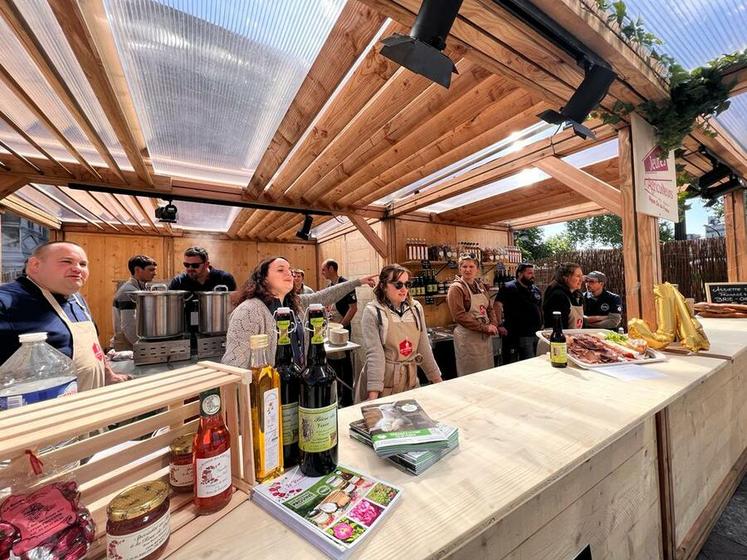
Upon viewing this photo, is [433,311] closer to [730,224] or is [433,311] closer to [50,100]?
[730,224]

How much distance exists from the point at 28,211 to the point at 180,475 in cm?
568

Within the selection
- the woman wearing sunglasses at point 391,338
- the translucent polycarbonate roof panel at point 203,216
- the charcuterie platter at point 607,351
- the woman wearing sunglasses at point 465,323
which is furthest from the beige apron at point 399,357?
the translucent polycarbonate roof panel at point 203,216

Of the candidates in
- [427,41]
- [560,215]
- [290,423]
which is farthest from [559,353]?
[560,215]

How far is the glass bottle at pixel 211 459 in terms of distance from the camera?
628 mm

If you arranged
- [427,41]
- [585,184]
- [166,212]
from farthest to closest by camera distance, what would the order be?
[166,212] → [585,184] → [427,41]

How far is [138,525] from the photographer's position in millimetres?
506

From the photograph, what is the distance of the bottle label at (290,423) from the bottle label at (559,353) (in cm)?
144

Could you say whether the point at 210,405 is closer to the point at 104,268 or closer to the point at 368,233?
the point at 368,233

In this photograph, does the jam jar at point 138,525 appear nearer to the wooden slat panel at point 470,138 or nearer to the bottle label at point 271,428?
the bottle label at point 271,428

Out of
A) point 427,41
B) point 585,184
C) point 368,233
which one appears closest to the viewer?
point 427,41

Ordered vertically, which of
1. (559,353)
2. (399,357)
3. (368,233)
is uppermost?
(368,233)

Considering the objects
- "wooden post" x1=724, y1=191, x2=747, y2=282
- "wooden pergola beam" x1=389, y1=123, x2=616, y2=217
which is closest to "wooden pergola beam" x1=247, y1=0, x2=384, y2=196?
"wooden pergola beam" x1=389, y1=123, x2=616, y2=217

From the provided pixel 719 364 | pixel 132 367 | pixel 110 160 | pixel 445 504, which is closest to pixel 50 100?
pixel 110 160

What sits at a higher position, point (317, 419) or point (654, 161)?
point (654, 161)
